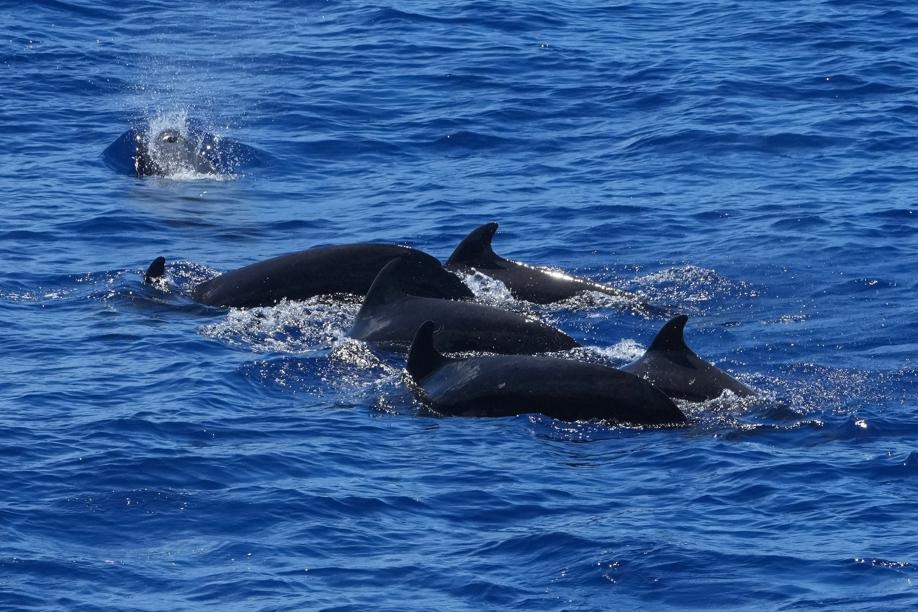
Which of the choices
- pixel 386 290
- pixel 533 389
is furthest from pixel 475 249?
pixel 533 389

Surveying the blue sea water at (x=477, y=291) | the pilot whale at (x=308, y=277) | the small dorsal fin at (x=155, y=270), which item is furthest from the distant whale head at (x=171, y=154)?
the pilot whale at (x=308, y=277)

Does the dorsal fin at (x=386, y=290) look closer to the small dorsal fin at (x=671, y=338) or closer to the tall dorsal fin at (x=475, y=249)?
the tall dorsal fin at (x=475, y=249)

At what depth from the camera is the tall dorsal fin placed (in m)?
19.9

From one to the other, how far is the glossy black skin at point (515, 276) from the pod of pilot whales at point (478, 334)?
0.04 ft

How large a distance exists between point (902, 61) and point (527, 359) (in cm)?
2032

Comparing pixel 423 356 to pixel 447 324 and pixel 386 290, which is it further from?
pixel 386 290

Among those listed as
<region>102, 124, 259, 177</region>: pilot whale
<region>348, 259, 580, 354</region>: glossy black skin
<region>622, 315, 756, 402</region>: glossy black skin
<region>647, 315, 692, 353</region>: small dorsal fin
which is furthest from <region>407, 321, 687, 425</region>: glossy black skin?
<region>102, 124, 259, 177</region>: pilot whale

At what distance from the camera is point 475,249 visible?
2000 centimetres

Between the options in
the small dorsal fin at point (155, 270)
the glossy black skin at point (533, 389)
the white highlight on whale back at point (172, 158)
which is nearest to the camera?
the glossy black skin at point (533, 389)

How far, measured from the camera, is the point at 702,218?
24172 millimetres

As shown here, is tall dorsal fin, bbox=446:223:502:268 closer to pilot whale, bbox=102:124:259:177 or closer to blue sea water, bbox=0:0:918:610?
blue sea water, bbox=0:0:918:610

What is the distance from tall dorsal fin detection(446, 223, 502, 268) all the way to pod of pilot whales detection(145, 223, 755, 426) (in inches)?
0.5

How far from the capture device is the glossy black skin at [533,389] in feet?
49.0

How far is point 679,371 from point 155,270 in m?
7.29
